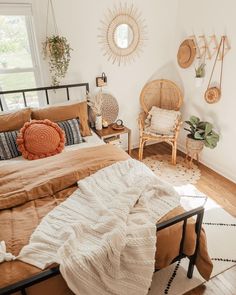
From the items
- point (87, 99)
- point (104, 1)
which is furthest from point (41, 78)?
point (104, 1)

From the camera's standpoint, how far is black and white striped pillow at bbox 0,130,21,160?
2215 millimetres

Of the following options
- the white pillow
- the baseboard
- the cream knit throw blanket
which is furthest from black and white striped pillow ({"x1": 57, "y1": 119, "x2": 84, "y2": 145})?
the baseboard

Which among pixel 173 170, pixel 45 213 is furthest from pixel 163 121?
pixel 45 213

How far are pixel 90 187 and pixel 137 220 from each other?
1.59 feet

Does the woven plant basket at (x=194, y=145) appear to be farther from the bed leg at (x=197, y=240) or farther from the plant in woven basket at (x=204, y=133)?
the bed leg at (x=197, y=240)

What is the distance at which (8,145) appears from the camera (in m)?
2.23

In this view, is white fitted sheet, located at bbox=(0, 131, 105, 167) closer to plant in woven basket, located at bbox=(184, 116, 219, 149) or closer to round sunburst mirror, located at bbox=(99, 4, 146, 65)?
round sunburst mirror, located at bbox=(99, 4, 146, 65)

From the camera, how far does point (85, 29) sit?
2789mm

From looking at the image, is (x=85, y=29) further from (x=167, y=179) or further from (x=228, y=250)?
(x=228, y=250)

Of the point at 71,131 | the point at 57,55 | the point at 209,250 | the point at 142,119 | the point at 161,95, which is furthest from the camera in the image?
the point at 161,95

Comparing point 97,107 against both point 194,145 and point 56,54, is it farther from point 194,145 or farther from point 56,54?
point 194,145

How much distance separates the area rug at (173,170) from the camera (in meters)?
2.92

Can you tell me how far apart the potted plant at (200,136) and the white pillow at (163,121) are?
24 cm

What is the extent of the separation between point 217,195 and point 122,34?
7.39ft
